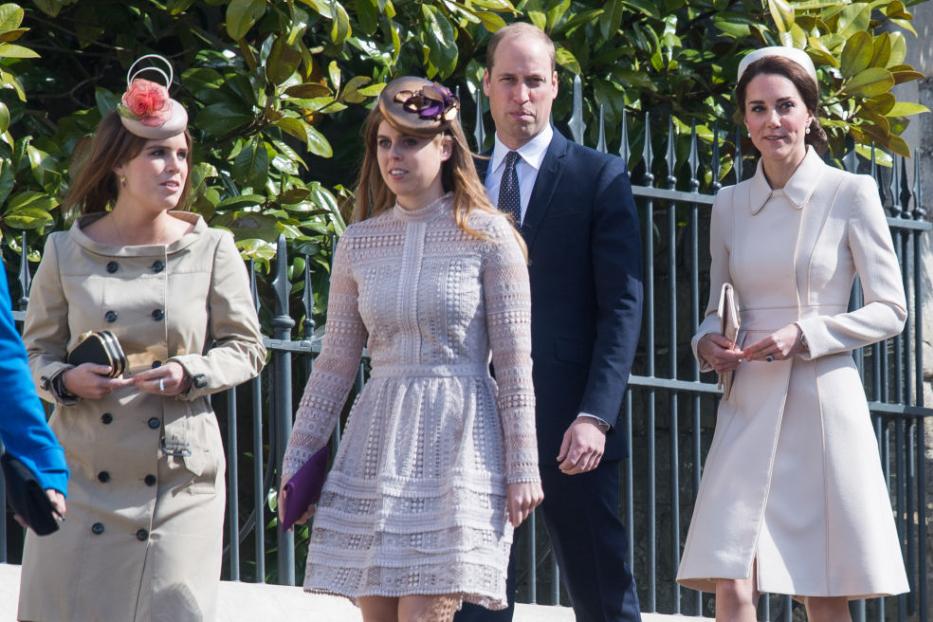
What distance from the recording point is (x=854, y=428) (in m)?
5.12

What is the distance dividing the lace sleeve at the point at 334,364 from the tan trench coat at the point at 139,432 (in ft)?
0.78

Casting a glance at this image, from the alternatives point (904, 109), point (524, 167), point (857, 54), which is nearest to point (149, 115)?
point (524, 167)

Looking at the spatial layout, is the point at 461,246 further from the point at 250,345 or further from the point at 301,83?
the point at 301,83

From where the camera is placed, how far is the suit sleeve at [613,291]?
471cm

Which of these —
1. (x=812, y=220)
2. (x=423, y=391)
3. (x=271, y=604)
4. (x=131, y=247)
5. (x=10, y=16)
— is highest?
(x=10, y=16)

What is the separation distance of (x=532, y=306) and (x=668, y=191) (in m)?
1.46

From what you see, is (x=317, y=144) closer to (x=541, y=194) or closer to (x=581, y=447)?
(x=541, y=194)

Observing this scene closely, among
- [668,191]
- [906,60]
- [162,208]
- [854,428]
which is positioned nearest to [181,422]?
[162,208]

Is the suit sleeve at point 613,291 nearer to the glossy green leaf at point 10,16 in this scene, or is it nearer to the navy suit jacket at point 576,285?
the navy suit jacket at point 576,285

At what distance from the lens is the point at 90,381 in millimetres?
4434

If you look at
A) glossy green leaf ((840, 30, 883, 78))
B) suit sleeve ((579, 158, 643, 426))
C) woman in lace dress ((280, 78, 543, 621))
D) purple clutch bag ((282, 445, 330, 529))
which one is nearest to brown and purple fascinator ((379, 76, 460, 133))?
woman in lace dress ((280, 78, 543, 621))

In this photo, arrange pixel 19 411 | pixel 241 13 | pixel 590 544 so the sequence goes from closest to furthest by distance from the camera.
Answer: pixel 19 411 < pixel 590 544 < pixel 241 13

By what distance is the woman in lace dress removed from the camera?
418cm

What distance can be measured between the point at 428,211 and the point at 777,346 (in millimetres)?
1077
